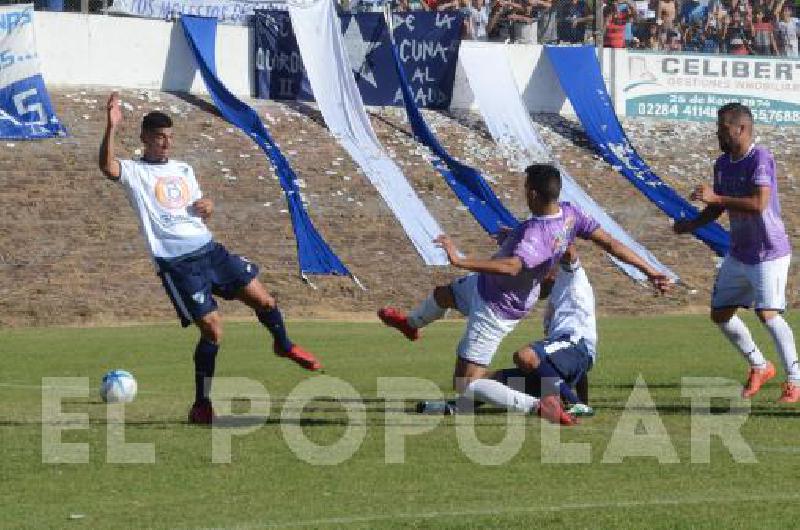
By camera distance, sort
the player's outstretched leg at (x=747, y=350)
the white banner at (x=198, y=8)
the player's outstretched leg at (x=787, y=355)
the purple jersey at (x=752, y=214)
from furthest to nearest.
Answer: the white banner at (x=198, y=8) < the player's outstretched leg at (x=747, y=350) < the player's outstretched leg at (x=787, y=355) < the purple jersey at (x=752, y=214)

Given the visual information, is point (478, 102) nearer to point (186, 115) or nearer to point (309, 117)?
point (309, 117)

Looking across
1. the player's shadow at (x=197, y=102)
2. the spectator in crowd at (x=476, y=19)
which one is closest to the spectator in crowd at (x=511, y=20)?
the spectator in crowd at (x=476, y=19)

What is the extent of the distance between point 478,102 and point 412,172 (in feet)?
14.8

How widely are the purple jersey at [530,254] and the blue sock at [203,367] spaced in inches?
84.1

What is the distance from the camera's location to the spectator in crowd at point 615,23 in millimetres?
42062

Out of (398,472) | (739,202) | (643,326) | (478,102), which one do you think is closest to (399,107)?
(478,102)

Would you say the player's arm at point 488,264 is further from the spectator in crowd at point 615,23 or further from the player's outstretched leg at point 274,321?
the spectator in crowd at point 615,23

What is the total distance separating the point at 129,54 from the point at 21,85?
379cm

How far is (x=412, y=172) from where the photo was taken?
3591 centimetres

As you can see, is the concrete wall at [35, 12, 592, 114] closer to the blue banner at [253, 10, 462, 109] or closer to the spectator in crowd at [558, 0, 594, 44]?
the blue banner at [253, 10, 462, 109]

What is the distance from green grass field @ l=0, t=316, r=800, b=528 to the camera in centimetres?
922

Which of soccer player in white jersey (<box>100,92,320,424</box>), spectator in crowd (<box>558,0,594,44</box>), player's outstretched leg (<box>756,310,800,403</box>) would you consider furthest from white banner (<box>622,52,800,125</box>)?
soccer player in white jersey (<box>100,92,320,424</box>)

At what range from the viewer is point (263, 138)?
1380 inches

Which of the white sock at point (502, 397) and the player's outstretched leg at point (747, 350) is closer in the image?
the white sock at point (502, 397)
